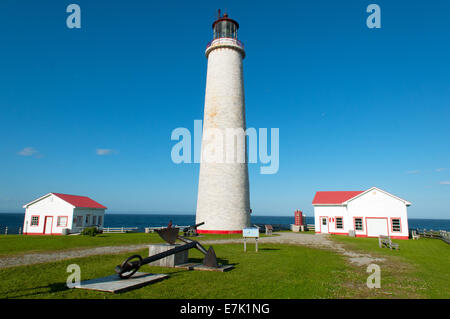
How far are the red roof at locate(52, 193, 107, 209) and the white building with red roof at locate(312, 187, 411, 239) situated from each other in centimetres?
3018

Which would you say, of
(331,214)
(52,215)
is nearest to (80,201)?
(52,215)

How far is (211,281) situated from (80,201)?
32.5m

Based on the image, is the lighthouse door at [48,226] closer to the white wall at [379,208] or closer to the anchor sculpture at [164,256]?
the anchor sculpture at [164,256]

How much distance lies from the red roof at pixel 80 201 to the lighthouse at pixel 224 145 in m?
16.3

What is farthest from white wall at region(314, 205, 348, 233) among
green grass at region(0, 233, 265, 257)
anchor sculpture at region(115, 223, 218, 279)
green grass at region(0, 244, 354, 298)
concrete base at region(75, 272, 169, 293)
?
concrete base at region(75, 272, 169, 293)

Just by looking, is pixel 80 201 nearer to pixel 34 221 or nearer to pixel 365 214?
pixel 34 221

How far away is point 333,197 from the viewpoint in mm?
35344

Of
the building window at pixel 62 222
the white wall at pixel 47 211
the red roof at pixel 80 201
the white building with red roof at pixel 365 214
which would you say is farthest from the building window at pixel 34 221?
the white building with red roof at pixel 365 214

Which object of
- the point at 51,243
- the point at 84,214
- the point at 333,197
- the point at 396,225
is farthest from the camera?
the point at 333,197

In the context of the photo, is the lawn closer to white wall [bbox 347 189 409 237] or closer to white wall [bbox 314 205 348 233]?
white wall [bbox 347 189 409 237]

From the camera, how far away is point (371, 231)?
3020 cm

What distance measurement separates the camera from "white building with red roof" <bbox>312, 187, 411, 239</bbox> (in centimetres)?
2920

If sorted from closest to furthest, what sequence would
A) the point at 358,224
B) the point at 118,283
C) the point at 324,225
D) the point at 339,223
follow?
the point at 118,283 → the point at 358,224 → the point at 339,223 → the point at 324,225
